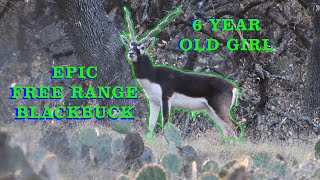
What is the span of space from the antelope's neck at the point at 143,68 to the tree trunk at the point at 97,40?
2148 millimetres

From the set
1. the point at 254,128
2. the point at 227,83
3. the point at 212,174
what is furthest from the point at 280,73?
the point at 212,174

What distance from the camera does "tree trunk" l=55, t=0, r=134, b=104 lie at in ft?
41.2

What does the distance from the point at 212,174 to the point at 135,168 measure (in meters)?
2.18

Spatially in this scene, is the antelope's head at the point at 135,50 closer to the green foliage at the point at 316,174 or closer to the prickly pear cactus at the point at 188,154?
the prickly pear cactus at the point at 188,154

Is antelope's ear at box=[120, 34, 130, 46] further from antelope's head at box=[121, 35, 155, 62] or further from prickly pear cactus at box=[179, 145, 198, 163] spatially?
prickly pear cactus at box=[179, 145, 198, 163]

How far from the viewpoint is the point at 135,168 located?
7.31 meters

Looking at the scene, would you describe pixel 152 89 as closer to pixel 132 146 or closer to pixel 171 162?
pixel 132 146

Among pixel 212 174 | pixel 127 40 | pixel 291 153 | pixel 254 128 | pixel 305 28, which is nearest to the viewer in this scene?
pixel 212 174

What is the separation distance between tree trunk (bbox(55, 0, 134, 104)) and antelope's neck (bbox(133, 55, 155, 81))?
2.15m

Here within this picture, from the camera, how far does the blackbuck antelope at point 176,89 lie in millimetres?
10398

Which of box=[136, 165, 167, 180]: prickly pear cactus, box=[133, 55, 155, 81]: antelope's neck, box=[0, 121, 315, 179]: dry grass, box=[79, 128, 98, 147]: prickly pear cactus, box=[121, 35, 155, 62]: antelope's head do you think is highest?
box=[121, 35, 155, 62]: antelope's head

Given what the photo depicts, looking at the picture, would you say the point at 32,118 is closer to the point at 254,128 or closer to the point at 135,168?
the point at 135,168

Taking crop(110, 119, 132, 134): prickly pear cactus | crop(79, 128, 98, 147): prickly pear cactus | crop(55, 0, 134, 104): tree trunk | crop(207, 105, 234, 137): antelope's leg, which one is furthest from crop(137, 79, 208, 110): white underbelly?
crop(79, 128, 98, 147): prickly pear cactus

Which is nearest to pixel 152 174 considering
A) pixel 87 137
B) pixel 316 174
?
pixel 316 174
